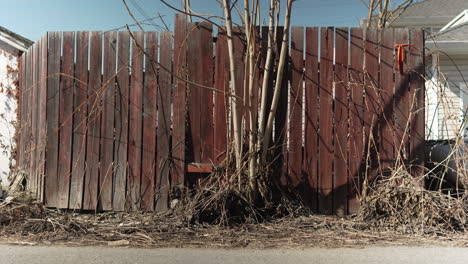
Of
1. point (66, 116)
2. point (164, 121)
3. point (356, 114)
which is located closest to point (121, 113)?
point (164, 121)

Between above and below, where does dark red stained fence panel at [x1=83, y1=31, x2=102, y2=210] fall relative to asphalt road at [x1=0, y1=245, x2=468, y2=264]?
above

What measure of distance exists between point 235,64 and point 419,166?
2445 millimetres

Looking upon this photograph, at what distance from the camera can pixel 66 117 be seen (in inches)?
150

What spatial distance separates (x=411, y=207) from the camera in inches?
130

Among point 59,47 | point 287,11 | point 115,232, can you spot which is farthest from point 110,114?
point 287,11

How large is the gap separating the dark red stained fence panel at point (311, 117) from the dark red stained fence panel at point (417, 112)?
112cm

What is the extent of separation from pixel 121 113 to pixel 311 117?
7.36 ft

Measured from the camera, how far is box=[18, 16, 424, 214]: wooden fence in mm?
3701

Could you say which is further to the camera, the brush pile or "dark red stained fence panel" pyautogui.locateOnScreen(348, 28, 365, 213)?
"dark red stained fence panel" pyautogui.locateOnScreen(348, 28, 365, 213)

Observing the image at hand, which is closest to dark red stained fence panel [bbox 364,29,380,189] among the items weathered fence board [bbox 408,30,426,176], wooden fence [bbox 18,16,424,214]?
wooden fence [bbox 18,16,424,214]

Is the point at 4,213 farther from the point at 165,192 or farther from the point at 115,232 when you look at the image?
the point at 165,192

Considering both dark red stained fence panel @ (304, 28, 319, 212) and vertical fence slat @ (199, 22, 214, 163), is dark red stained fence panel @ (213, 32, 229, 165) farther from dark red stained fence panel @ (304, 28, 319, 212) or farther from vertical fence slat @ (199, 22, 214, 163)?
dark red stained fence panel @ (304, 28, 319, 212)

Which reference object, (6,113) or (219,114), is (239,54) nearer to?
(219,114)

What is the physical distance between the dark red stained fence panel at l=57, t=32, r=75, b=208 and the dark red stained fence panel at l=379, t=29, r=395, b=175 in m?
3.69
